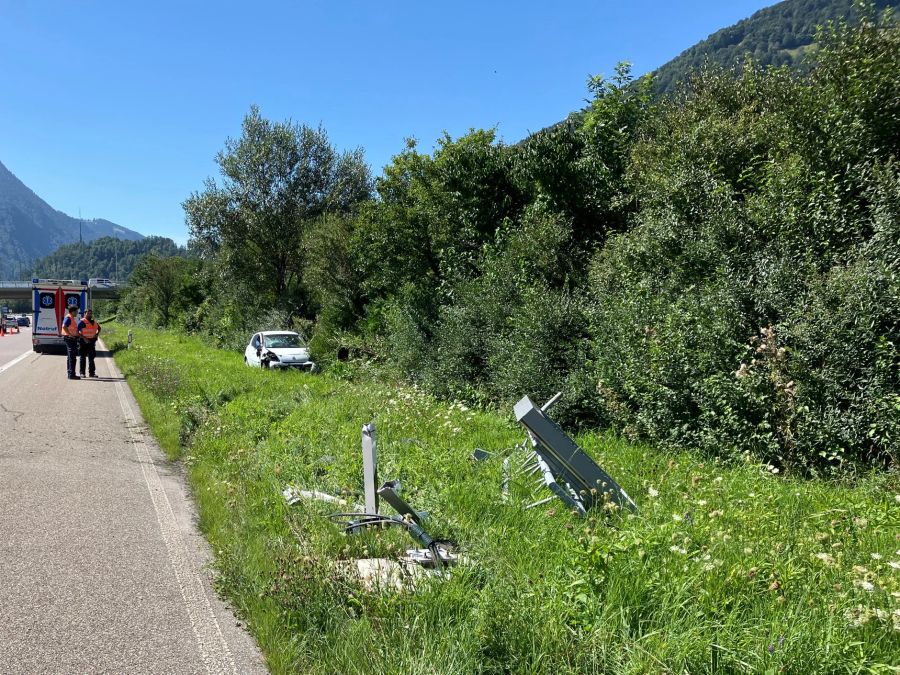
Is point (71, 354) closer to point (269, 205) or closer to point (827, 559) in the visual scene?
point (269, 205)

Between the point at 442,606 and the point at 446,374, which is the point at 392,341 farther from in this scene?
the point at 442,606

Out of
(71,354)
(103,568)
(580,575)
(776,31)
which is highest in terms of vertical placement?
(776,31)

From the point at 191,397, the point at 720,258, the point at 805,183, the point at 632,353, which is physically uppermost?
the point at 805,183

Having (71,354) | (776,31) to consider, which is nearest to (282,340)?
(71,354)

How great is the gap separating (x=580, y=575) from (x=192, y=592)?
2.72 meters

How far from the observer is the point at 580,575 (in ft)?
11.2

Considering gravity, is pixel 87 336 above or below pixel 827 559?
above

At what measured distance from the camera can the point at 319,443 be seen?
777 centimetres

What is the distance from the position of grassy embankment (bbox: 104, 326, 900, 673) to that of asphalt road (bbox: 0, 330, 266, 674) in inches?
9.6

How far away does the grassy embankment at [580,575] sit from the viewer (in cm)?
289

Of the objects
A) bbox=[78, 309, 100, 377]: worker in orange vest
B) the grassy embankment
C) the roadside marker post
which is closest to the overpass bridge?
bbox=[78, 309, 100, 377]: worker in orange vest

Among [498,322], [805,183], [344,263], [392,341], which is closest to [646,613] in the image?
[805,183]

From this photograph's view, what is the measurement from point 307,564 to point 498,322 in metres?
9.11

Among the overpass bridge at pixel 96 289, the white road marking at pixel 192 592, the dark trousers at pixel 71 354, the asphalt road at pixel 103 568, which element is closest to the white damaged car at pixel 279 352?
the dark trousers at pixel 71 354
